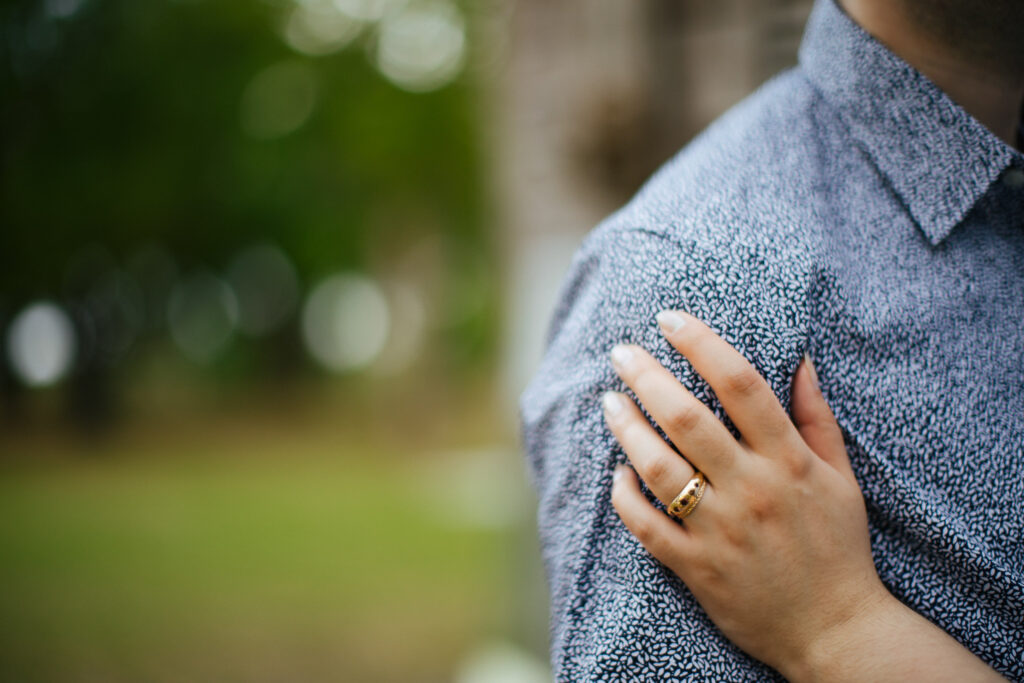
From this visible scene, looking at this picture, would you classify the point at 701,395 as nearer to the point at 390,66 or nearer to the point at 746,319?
the point at 746,319

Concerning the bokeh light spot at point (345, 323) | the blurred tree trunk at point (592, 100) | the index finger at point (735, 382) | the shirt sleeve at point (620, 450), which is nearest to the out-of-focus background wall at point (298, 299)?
the blurred tree trunk at point (592, 100)

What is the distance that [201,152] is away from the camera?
18438 mm

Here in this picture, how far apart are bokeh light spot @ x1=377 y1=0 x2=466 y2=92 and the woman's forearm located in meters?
20.8

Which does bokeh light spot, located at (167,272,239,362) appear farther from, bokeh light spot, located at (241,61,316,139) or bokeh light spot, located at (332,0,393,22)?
bokeh light spot, located at (332,0,393,22)

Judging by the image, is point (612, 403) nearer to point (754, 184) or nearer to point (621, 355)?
point (621, 355)

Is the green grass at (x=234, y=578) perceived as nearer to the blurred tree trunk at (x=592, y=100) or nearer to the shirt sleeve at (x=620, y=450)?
the blurred tree trunk at (x=592, y=100)

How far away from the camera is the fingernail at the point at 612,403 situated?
986 millimetres

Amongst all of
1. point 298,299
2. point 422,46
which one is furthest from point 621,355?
point 298,299

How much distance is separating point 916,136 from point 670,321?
533 millimetres

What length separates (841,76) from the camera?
1170 millimetres

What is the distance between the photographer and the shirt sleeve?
0.95m

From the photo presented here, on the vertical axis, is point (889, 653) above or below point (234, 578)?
above

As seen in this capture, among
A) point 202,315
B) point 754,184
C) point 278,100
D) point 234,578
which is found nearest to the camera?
point 754,184

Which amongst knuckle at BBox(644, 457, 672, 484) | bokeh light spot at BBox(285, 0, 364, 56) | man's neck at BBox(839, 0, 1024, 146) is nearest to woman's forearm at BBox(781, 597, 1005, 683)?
knuckle at BBox(644, 457, 672, 484)
